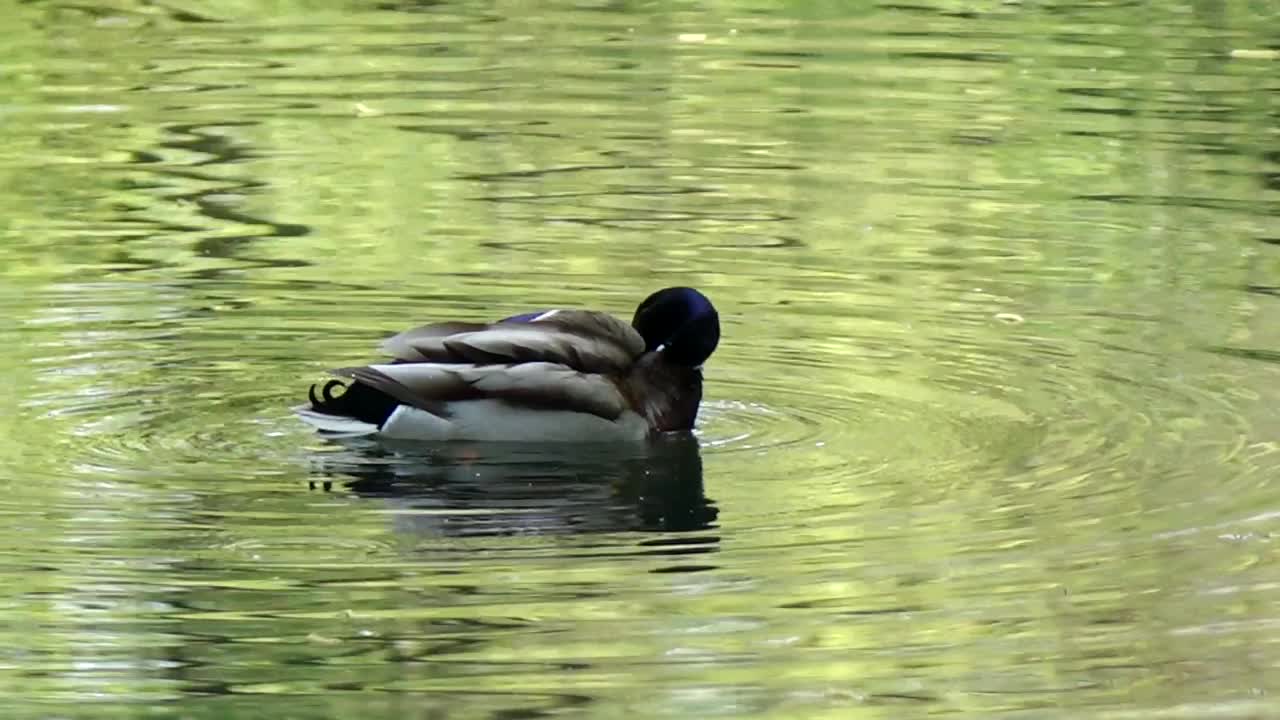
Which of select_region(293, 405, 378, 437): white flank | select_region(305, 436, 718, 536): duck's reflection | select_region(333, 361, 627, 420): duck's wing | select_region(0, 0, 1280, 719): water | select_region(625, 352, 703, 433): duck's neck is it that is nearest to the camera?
select_region(0, 0, 1280, 719): water

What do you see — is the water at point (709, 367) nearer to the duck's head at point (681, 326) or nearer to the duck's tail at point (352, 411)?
the duck's tail at point (352, 411)

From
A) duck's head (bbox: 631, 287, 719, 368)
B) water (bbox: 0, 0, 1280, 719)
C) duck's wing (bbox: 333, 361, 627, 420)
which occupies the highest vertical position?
duck's head (bbox: 631, 287, 719, 368)

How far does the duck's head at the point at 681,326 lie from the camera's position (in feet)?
33.2

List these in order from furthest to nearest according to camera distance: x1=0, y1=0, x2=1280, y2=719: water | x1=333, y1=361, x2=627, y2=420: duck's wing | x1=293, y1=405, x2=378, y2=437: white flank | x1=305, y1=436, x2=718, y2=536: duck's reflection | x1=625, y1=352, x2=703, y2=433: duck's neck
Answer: x1=625, y1=352, x2=703, y2=433: duck's neck → x1=293, y1=405, x2=378, y2=437: white flank → x1=333, y1=361, x2=627, y2=420: duck's wing → x1=305, y1=436, x2=718, y2=536: duck's reflection → x1=0, y1=0, x2=1280, y2=719: water

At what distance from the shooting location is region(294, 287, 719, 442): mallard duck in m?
9.84

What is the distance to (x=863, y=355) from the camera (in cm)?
1127

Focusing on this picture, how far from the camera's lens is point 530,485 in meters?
9.41

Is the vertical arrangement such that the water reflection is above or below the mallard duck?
below

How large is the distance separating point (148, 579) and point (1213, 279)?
6087 millimetres

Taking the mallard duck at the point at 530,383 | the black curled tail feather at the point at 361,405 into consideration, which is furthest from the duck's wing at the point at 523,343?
the black curled tail feather at the point at 361,405

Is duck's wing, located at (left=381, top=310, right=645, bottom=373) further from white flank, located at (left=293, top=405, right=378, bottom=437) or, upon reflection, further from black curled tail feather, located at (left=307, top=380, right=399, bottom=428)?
white flank, located at (left=293, top=405, right=378, bottom=437)

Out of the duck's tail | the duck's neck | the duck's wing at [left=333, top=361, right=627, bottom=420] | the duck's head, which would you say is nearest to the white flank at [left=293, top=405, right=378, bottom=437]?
the duck's tail

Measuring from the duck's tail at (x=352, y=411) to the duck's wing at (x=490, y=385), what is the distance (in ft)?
0.31

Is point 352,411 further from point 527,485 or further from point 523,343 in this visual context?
point 527,485
